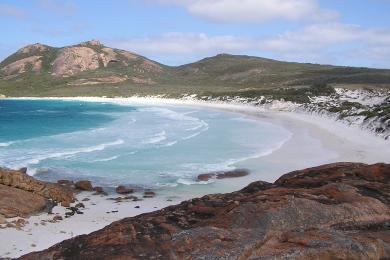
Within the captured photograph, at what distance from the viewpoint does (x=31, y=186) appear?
64.0 ft

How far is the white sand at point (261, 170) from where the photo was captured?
1455 cm

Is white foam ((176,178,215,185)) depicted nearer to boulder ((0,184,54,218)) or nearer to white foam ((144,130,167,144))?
boulder ((0,184,54,218))

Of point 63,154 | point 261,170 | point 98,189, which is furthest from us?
point 63,154

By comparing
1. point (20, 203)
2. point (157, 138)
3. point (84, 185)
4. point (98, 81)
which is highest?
point (98, 81)

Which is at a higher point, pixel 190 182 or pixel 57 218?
pixel 57 218

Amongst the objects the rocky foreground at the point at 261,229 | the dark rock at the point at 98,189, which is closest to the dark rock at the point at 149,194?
the dark rock at the point at 98,189

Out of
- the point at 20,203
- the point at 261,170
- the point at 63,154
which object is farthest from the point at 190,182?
the point at 63,154

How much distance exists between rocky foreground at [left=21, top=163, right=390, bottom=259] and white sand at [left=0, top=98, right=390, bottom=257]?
21.9 ft

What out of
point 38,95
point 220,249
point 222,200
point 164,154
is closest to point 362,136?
point 164,154

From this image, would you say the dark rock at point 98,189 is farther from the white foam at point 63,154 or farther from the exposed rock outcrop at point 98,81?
the exposed rock outcrop at point 98,81

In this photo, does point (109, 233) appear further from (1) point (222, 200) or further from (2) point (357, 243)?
(2) point (357, 243)

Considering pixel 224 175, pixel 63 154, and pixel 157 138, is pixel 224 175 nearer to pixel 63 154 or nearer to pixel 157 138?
pixel 63 154

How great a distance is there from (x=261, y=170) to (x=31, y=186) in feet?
43.3

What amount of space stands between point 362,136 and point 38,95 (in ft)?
486
